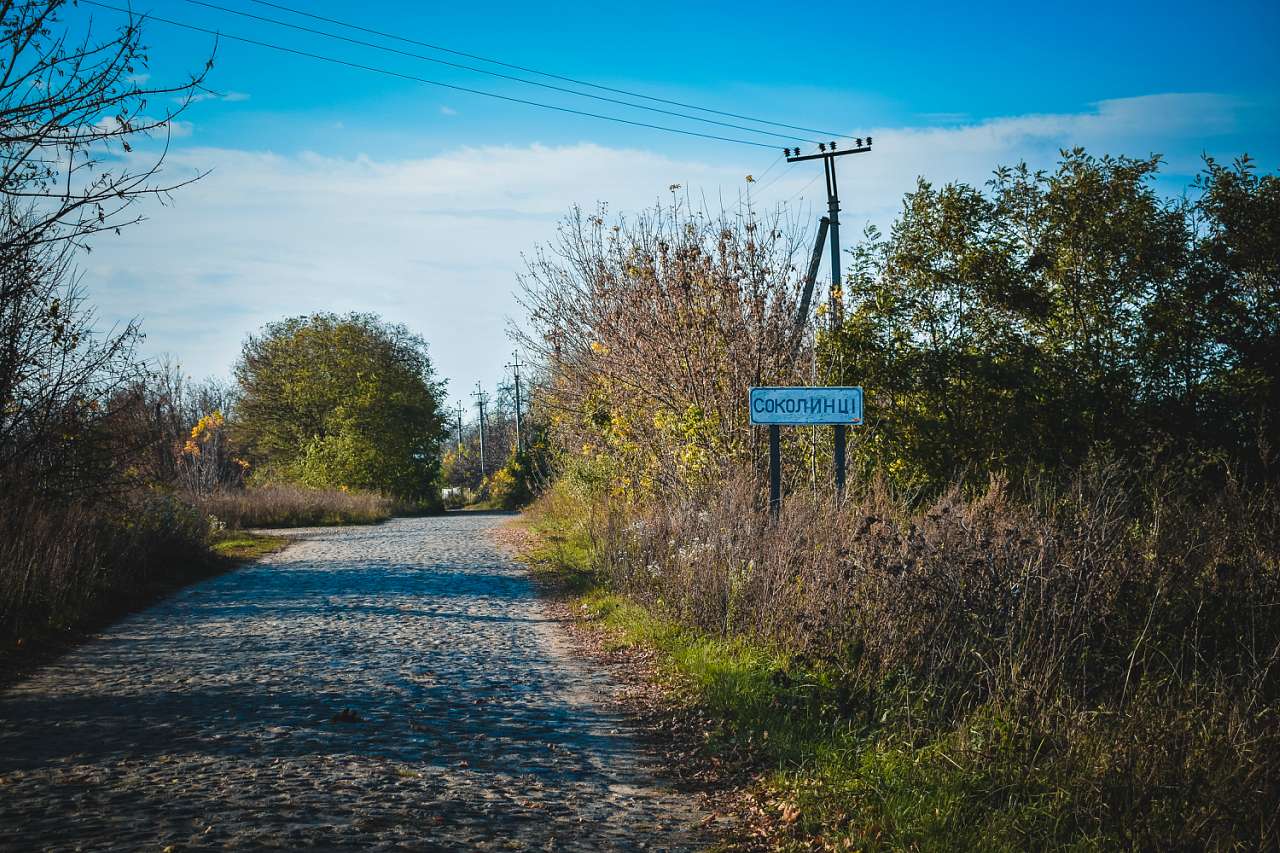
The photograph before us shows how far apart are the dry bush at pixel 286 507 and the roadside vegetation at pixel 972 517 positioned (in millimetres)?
13881

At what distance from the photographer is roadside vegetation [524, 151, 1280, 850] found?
15.3 feet

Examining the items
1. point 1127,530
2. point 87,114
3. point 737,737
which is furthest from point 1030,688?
point 87,114

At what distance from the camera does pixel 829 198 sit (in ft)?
70.6

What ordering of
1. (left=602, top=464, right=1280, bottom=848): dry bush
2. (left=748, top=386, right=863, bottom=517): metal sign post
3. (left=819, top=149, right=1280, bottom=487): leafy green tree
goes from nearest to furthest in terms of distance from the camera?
(left=602, top=464, right=1280, bottom=848): dry bush < (left=748, top=386, right=863, bottom=517): metal sign post < (left=819, top=149, right=1280, bottom=487): leafy green tree

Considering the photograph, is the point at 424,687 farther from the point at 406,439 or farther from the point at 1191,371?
the point at 406,439

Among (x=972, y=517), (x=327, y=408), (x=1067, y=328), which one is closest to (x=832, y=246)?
(x=1067, y=328)

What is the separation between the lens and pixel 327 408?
50.1 meters

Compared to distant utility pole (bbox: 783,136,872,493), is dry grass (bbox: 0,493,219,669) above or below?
below

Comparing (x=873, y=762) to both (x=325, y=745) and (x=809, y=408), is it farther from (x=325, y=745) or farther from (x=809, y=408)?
(x=809, y=408)

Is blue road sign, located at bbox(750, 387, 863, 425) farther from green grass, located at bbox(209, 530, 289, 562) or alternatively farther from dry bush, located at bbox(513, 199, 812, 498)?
green grass, located at bbox(209, 530, 289, 562)

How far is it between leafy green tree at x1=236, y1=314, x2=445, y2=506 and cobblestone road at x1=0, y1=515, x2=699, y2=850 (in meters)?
38.3

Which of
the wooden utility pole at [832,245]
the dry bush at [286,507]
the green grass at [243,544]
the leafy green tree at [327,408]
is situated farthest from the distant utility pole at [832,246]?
the leafy green tree at [327,408]

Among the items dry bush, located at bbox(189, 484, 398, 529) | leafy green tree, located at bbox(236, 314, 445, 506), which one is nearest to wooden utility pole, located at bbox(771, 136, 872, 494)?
dry bush, located at bbox(189, 484, 398, 529)

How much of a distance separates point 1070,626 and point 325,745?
501 cm
